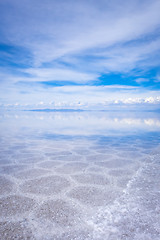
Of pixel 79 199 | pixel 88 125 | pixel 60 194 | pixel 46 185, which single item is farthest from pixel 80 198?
pixel 88 125

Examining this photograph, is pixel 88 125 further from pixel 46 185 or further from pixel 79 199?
pixel 79 199

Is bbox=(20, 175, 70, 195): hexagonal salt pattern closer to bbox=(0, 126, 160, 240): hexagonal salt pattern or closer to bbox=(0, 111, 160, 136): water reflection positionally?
bbox=(0, 126, 160, 240): hexagonal salt pattern

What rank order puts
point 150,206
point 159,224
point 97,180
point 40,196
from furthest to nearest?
1. point 97,180
2. point 40,196
3. point 150,206
4. point 159,224

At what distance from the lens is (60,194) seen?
4008 millimetres

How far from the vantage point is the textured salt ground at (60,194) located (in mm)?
2836

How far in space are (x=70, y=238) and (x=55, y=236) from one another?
0.84ft

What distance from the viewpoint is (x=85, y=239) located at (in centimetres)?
260

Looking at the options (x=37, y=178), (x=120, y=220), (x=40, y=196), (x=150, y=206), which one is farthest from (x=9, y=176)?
(x=150, y=206)

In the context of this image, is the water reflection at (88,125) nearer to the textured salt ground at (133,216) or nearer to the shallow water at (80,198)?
the shallow water at (80,198)

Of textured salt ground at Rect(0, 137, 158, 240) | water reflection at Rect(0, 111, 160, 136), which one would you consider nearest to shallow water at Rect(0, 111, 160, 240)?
textured salt ground at Rect(0, 137, 158, 240)

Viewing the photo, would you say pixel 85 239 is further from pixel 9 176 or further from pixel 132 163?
pixel 132 163

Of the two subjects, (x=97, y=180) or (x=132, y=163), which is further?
(x=132, y=163)

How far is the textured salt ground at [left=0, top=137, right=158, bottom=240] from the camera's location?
284 cm

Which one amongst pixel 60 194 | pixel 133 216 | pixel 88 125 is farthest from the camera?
pixel 88 125
